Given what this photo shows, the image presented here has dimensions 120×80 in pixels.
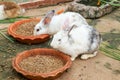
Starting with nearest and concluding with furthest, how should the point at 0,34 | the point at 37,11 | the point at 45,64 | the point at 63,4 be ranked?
the point at 45,64
the point at 0,34
the point at 37,11
the point at 63,4

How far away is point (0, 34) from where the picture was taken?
516 cm

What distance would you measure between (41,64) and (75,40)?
59 cm

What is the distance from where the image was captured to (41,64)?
4031 millimetres

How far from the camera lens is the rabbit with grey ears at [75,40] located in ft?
13.8

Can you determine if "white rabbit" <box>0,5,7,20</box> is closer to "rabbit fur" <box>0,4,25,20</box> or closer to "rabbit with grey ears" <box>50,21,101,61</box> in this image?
"rabbit fur" <box>0,4,25,20</box>

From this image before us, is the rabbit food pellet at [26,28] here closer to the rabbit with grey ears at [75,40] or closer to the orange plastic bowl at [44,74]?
the orange plastic bowl at [44,74]

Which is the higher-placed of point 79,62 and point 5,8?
point 5,8

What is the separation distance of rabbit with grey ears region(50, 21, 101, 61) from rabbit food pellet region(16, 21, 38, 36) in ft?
2.69

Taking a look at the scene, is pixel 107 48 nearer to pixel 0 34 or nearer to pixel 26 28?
pixel 26 28

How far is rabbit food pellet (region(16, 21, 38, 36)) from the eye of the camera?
194 inches

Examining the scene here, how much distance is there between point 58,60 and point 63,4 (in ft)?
8.96

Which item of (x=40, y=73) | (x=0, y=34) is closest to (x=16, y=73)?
(x=40, y=73)

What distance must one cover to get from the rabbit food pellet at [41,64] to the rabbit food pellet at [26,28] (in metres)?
0.79

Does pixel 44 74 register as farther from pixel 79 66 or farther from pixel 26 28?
pixel 26 28
